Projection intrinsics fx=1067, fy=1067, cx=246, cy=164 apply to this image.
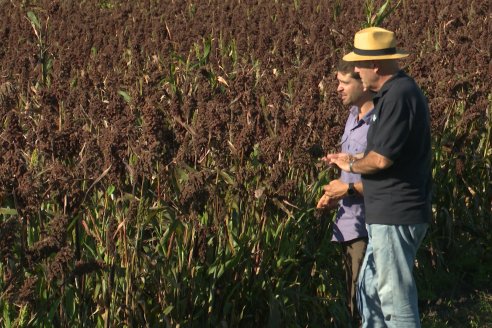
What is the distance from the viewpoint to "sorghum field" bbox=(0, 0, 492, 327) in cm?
461

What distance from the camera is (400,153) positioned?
4.64 m

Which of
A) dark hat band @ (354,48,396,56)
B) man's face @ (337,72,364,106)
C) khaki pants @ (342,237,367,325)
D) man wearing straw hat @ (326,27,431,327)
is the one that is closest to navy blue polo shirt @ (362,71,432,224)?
man wearing straw hat @ (326,27,431,327)

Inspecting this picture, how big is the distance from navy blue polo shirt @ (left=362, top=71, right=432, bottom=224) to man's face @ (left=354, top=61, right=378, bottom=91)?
8 cm

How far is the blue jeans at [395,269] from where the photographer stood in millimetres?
4805

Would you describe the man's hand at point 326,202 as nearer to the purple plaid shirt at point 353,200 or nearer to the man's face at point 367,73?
the purple plaid shirt at point 353,200

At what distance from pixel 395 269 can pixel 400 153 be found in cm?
56

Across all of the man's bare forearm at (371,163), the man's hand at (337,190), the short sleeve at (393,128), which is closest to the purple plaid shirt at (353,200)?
the man's hand at (337,190)

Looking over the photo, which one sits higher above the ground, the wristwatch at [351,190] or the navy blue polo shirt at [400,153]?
the navy blue polo shirt at [400,153]

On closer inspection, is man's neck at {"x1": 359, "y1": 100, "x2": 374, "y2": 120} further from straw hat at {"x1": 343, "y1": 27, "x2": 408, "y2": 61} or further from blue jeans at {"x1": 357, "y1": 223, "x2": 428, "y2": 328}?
blue jeans at {"x1": 357, "y1": 223, "x2": 428, "y2": 328}

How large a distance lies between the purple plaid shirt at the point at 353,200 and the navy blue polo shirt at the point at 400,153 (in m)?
0.31

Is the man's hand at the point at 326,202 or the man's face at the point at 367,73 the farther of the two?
the man's hand at the point at 326,202

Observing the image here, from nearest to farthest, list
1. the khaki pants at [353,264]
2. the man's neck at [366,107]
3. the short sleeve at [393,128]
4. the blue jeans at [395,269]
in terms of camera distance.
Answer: the short sleeve at [393,128], the blue jeans at [395,269], the man's neck at [366,107], the khaki pants at [353,264]

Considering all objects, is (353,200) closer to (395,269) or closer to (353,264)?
(353,264)

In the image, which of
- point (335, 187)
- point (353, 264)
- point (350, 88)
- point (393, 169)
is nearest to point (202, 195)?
point (335, 187)
